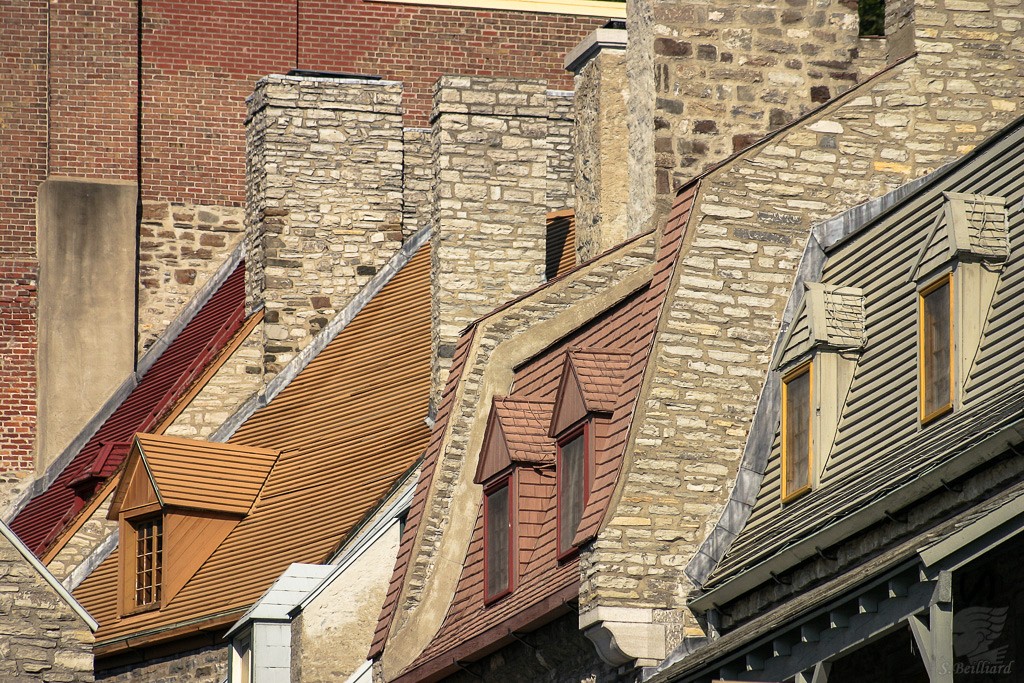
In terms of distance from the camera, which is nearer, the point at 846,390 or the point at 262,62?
the point at 846,390

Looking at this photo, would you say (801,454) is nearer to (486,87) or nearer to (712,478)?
(712,478)

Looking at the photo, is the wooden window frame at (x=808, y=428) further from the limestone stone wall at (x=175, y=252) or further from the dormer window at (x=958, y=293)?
the limestone stone wall at (x=175, y=252)

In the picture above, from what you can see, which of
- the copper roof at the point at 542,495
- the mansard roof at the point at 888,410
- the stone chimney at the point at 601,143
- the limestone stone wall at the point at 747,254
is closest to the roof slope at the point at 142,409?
the stone chimney at the point at 601,143

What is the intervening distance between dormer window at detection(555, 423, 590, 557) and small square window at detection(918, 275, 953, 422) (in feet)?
9.87

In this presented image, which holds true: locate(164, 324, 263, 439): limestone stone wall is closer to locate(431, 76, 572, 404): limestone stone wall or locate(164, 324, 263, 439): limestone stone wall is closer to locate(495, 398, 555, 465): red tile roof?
locate(431, 76, 572, 404): limestone stone wall

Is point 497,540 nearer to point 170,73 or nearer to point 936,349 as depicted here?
point 936,349

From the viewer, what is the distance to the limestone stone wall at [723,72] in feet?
62.0

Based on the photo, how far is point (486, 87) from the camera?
24688 millimetres

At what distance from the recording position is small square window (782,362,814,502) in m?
15.1

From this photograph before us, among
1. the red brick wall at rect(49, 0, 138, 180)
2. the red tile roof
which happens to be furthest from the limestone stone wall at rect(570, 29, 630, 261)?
the red brick wall at rect(49, 0, 138, 180)

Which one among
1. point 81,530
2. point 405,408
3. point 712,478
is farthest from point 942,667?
point 81,530

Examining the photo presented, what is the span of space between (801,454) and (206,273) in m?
17.7

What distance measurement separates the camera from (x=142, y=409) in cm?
2998

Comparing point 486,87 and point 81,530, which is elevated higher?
point 486,87
